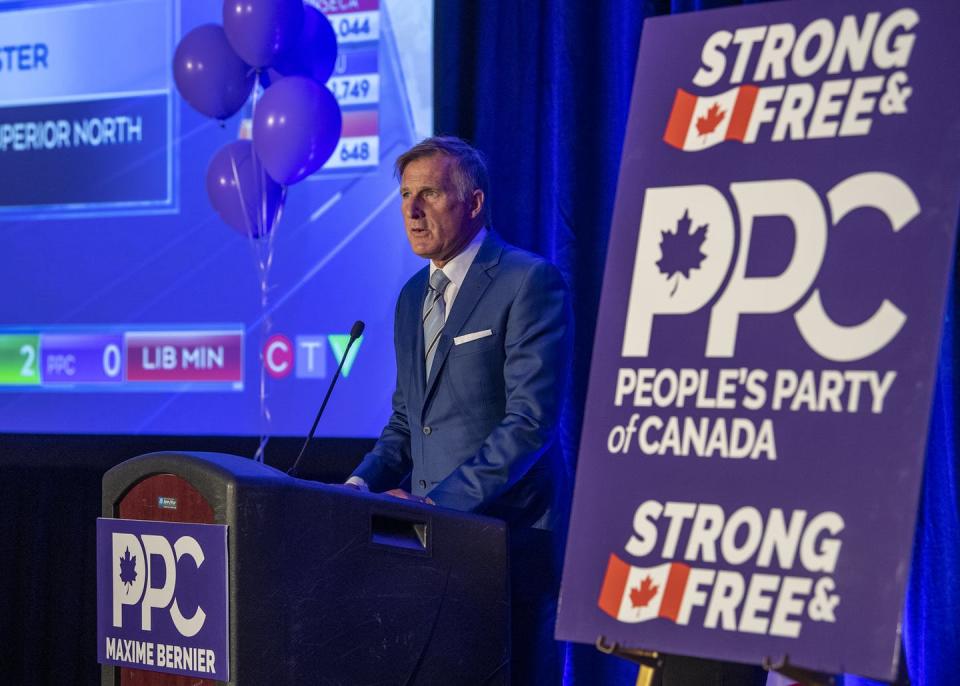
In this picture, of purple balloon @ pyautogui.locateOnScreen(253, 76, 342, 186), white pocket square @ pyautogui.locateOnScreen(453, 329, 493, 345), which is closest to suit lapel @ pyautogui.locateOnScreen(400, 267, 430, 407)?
white pocket square @ pyautogui.locateOnScreen(453, 329, 493, 345)

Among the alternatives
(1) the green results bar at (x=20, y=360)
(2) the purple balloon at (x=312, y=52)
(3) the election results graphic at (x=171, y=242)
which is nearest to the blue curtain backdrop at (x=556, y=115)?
(3) the election results graphic at (x=171, y=242)

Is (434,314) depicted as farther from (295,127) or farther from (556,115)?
(556,115)

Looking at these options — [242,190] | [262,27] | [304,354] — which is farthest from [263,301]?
[262,27]

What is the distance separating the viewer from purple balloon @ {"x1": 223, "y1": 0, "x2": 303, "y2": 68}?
123 inches

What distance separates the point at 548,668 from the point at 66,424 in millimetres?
1955

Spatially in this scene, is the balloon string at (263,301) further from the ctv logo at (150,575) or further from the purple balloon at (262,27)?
the ctv logo at (150,575)

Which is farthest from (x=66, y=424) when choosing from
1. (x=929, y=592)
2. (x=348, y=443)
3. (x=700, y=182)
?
(x=700, y=182)

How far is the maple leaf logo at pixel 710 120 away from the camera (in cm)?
154

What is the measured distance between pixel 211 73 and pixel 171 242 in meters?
0.70

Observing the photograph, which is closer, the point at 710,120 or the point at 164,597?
the point at 710,120

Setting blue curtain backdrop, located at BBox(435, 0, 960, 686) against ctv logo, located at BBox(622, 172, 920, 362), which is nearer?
ctv logo, located at BBox(622, 172, 920, 362)

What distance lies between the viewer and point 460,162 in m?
2.47

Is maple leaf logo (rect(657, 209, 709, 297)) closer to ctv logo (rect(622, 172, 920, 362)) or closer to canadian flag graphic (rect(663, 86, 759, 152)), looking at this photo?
ctv logo (rect(622, 172, 920, 362))

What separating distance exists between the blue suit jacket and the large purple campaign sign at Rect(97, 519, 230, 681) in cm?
57
